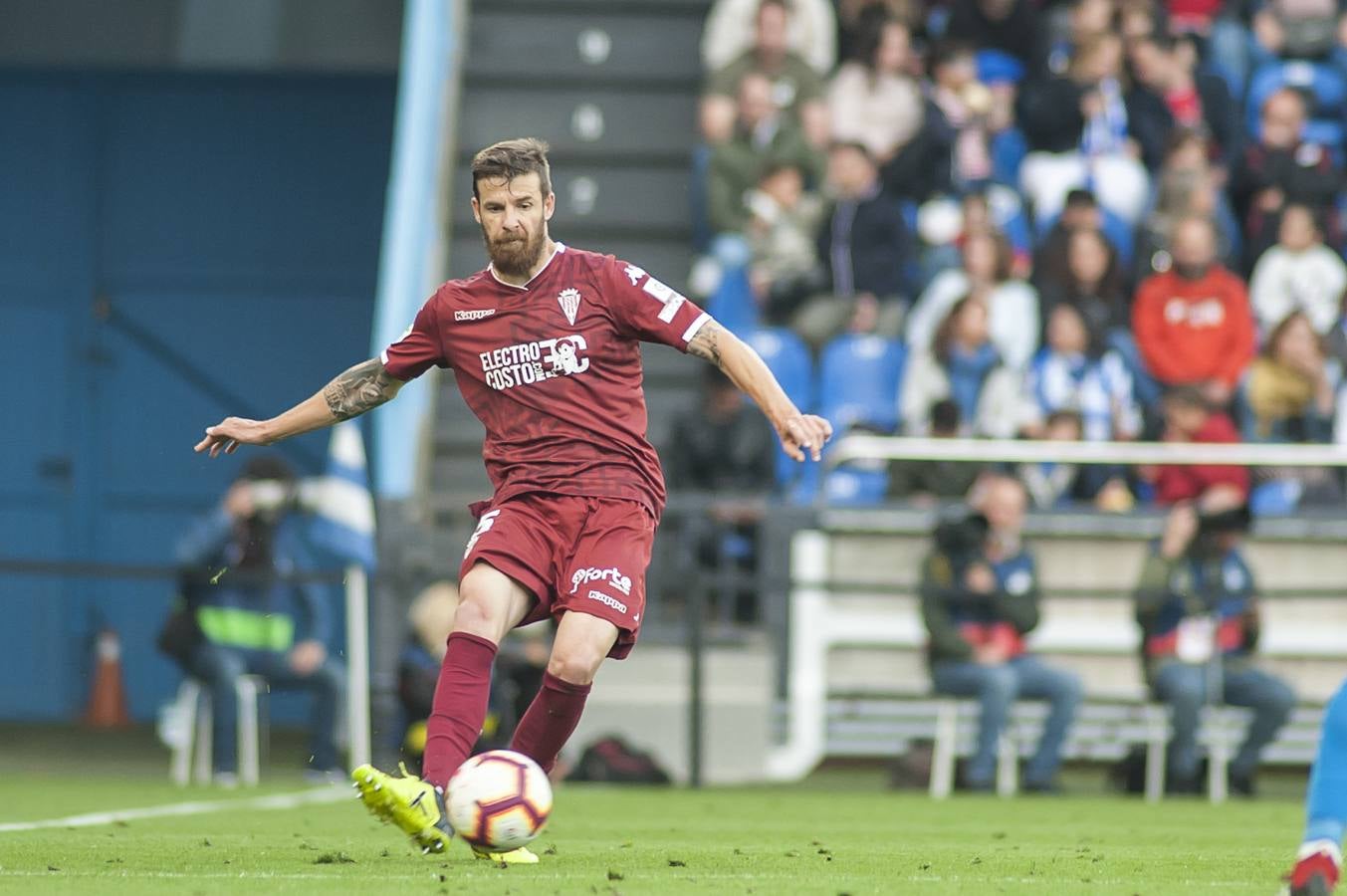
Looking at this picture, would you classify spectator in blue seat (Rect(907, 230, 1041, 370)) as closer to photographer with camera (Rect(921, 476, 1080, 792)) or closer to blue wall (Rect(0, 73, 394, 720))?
photographer with camera (Rect(921, 476, 1080, 792))

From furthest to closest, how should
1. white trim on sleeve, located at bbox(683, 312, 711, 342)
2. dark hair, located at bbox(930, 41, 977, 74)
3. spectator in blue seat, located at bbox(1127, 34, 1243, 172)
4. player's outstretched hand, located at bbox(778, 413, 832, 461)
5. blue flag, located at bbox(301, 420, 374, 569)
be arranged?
dark hair, located at bbox(930, 41, 977, 74)
spectator in blue seat, located at bbox(1127, 34, 1243, 172)
blue flag, located at bbox(301, 420, 374, 569)
white trim on sleeve, located at bbox(683, 312, 711, 342)
player's outstretched hand, located at bbox(778, 413, 832, 461)

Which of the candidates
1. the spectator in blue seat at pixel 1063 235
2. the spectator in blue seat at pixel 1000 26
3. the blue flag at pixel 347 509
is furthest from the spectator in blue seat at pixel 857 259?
the blue flag at pixel 347 509

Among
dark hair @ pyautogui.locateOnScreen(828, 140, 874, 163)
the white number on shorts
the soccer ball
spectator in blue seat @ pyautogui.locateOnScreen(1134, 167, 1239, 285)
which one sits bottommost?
the soccer ball

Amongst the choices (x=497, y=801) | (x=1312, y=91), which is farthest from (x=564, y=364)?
(x=1312, y=91)

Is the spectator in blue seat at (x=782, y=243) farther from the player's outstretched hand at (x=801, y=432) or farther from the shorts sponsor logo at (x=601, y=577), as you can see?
the player's outstretched hand at (x=801, y=432)

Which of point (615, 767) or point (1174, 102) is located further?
point (1174, 102)

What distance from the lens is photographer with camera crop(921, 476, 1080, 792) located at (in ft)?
42.7

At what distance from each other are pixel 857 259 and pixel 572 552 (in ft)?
27.6

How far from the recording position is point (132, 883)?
6.27 metres

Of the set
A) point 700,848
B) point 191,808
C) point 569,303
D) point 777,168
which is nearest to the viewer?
point 569,303

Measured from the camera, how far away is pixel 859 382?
14.8 meters

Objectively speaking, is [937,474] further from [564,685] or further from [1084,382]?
[564,685]

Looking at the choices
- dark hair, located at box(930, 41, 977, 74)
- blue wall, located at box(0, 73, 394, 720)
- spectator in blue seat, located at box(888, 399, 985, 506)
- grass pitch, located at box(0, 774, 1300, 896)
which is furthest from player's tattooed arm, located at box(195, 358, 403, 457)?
blue wall, located at box(0, 73, 394, 720)

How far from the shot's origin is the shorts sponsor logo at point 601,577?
7035 mm
